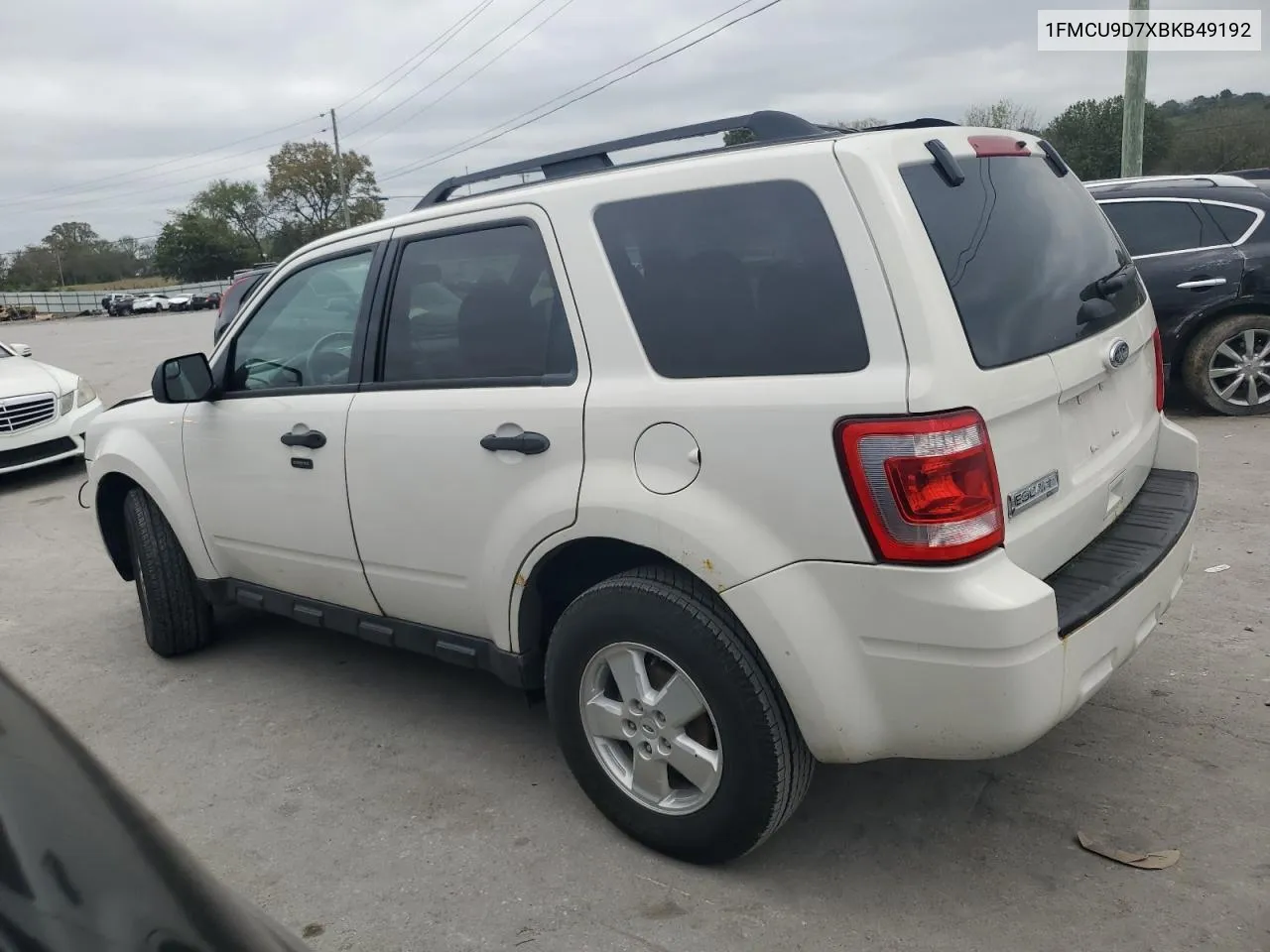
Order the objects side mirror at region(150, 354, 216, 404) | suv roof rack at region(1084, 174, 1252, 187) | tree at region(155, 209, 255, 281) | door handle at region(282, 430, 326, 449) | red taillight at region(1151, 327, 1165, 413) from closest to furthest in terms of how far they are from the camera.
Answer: red taillight at region(1151, 327, 1165, 413) < door handle at region(282, 430, 326, 449) < side mirror at region(150, 354, 216, 404) < suv roof rack at region(1084, 174, 1252, 187) < tree at region(155, 209, 255, 281)

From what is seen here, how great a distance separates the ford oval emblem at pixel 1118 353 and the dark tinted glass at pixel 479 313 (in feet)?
4.89

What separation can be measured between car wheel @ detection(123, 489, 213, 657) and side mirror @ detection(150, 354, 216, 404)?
74 centimetres

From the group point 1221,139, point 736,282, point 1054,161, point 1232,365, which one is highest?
point 1221,139

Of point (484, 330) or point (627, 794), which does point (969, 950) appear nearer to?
point (627, 794)

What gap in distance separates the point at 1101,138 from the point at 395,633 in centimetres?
4201

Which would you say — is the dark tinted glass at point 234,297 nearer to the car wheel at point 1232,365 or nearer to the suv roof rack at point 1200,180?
the suv roof rack at point 1200,180

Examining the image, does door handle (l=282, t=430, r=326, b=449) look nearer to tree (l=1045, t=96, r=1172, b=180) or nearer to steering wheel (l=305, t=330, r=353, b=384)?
steering wheel (l=305, t=330, r=353, b=384)

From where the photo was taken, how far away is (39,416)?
8.99 metres

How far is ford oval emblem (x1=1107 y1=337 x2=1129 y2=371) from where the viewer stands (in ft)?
9.46

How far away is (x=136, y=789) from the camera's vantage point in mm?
3521

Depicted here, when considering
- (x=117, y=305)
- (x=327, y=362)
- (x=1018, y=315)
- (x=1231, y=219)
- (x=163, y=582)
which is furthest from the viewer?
(x=117, y=305)

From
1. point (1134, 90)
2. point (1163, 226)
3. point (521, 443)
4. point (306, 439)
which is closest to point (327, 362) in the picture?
point (306, 439)

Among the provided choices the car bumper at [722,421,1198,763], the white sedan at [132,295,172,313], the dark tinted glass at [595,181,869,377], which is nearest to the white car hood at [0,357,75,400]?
the dark tinted glass at [595,181,869,377]

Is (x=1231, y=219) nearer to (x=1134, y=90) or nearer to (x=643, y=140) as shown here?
(x=643, y=140)
